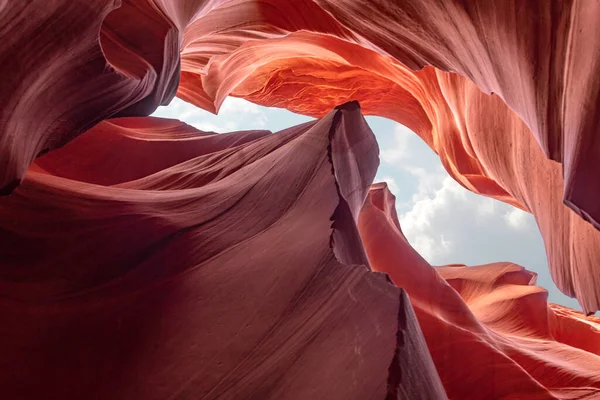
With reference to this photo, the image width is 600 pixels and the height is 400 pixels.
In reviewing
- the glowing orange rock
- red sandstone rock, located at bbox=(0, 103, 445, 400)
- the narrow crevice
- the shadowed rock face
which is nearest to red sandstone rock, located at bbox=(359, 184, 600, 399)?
the shadowed rock face

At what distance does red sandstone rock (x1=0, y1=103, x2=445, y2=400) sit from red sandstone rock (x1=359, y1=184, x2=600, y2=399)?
5.94ft

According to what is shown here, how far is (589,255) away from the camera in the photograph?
11.0ft

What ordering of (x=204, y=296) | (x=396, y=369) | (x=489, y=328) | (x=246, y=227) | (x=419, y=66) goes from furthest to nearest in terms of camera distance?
(x=489, y=328) < (x=419, y=66) < (x=246, y=227) < (x=204, y=296) < (x=396, y=369)

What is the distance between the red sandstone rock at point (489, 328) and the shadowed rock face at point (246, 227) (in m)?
0.03

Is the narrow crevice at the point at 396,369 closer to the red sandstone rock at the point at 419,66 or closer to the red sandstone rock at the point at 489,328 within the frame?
the red sandstone rock at the point at 419,66

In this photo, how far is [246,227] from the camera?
2648mm

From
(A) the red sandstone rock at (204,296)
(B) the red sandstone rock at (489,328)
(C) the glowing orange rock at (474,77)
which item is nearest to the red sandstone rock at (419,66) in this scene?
(C) the glowing orange rock at (474,77)

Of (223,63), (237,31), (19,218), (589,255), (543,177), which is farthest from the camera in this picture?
(223,63)

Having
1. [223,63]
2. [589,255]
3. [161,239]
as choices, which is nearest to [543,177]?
[589,255]

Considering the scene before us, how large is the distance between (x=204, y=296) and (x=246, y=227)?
1.73 ft

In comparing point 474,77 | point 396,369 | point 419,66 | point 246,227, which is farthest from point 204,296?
point 419,66

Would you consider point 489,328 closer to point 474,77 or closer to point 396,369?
point 474,77

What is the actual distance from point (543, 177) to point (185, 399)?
3.28m

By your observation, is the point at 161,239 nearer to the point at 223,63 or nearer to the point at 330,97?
the point at 223,63
